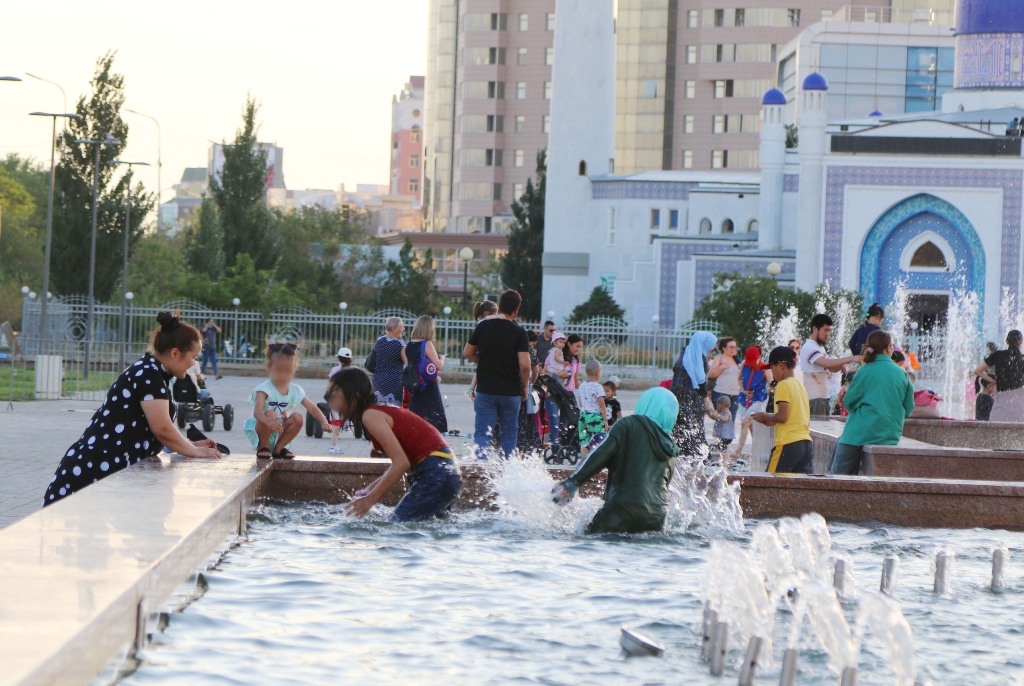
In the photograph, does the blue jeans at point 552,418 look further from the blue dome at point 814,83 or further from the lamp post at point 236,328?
the blue dome at point 814,83

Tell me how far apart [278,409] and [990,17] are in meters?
44.8

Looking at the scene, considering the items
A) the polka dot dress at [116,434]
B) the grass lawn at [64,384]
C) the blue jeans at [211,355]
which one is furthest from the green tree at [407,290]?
the polka dot dress at [116,434]

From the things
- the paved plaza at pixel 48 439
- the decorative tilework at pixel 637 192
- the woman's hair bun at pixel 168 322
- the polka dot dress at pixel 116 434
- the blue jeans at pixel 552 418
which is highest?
the decorative tilework at pixel 637 192

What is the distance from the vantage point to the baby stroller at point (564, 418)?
13.9m

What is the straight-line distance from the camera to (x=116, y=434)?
6.80m

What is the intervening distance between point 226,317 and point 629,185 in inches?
987

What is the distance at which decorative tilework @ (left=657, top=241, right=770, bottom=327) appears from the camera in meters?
52.6

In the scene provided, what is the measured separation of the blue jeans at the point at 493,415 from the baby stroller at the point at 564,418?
2.96 meters

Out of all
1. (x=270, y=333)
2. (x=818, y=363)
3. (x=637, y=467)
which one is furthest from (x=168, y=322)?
(x=270, y=333)

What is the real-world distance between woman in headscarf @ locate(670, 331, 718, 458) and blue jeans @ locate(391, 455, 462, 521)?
533 centimetres

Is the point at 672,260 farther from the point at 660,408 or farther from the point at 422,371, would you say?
the point at 660,408

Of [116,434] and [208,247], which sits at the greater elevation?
[208,247]

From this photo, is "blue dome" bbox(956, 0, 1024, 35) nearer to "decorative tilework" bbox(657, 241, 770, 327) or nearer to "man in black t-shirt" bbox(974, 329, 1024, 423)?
"decorative tilework" bbox(657, 241, 770, 327)

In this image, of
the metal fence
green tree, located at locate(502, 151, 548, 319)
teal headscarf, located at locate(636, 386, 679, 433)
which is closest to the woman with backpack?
teal headscarf, located at locate(636, 386, 679, 433)
